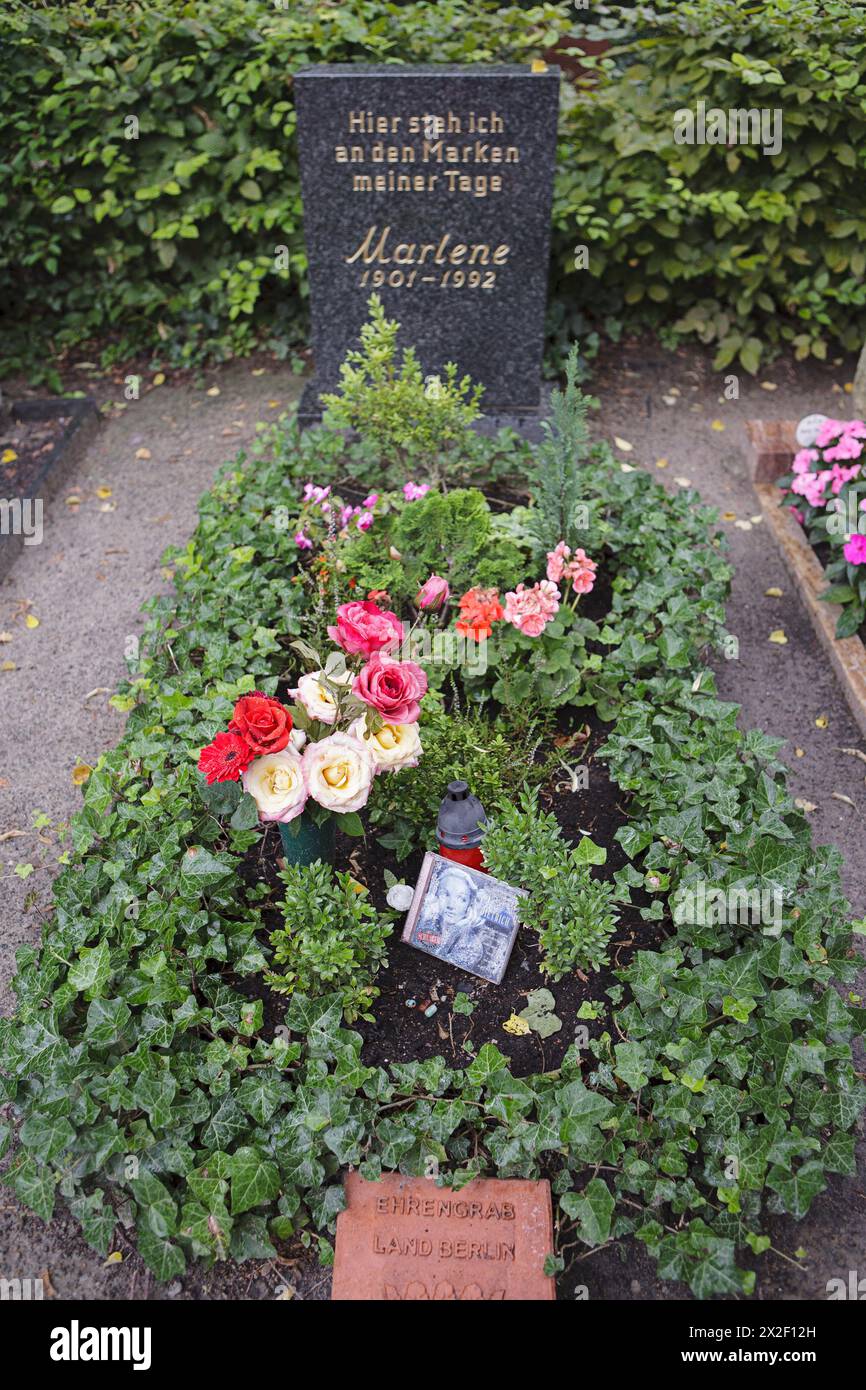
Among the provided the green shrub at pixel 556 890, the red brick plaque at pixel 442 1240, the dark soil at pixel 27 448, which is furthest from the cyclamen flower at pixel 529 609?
the dark soil at pixel 27 448

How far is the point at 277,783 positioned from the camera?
225cm

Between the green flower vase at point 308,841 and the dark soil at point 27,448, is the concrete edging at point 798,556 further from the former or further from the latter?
the dark soil at point 27,448

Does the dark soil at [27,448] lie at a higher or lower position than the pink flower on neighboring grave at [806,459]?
lower

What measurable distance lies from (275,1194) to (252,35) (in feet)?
16.3

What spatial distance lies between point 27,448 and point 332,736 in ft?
12.0

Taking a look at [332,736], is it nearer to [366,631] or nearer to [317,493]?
[366,631]

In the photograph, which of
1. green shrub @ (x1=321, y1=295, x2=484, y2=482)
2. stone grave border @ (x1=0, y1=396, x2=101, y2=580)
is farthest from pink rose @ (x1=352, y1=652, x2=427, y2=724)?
stone grave border @ (x1=0, y1=396, x2=101, y2=580)

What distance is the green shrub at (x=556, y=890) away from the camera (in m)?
2.56

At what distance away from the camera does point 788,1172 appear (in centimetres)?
216

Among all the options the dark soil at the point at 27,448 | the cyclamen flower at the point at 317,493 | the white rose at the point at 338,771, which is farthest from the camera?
the dark soil at the point at 27,448

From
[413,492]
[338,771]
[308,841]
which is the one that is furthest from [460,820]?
[413,492]

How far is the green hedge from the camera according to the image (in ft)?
15.9

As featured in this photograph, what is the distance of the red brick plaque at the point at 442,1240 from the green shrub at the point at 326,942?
0.44 m

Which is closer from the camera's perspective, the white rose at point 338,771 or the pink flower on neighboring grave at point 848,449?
the white rose at point 338,771
